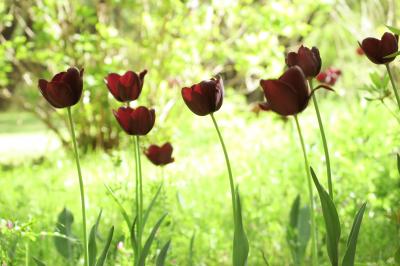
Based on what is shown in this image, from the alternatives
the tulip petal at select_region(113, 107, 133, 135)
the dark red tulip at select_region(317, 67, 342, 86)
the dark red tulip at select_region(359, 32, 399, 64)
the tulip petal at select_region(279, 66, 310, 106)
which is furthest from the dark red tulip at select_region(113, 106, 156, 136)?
the dark red tulip at select_region(317, 67, 342, 86)

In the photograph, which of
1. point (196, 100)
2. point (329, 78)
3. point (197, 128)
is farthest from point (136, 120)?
point (197, 128)

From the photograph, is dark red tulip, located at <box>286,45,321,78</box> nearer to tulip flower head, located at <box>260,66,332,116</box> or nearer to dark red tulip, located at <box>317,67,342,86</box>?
tulip flower head, located at <box>260,66,332,116</box>

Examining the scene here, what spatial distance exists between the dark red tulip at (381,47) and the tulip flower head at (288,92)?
0.73ft

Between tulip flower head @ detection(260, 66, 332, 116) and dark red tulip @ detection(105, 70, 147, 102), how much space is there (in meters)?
0.34

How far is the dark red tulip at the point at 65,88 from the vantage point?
128cm

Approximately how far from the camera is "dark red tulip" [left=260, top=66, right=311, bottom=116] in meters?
1.19

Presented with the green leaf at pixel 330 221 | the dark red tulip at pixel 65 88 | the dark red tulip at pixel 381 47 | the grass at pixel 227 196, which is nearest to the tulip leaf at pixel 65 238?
the grass at pixel 227 196

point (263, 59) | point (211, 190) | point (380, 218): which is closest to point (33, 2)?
point (263, 59)

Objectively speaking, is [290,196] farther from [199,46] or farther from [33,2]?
[33,2]

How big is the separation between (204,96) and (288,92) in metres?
0.18

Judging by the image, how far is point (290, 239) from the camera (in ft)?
6.00

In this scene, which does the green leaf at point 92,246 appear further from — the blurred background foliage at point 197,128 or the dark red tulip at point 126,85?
the blurred background foliage at point 197,128

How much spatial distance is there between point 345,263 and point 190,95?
0.47 m

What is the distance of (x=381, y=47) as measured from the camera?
1.33 m
